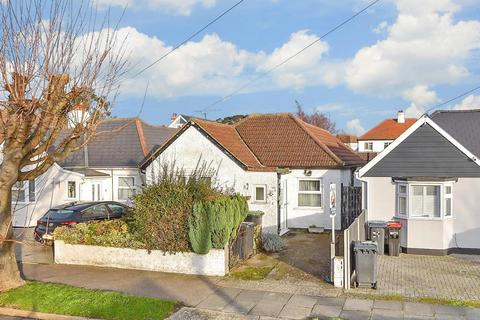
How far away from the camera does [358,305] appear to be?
10203 millimetres

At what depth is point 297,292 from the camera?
1124cm

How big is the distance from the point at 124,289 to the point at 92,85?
16.2 feet

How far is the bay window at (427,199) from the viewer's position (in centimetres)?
1580

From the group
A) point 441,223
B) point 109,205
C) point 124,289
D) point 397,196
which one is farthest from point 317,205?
point 124,289

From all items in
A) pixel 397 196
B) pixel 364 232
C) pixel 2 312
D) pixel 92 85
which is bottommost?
pixel 2 312

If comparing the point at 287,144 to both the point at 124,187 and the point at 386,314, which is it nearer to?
the point at 124,187

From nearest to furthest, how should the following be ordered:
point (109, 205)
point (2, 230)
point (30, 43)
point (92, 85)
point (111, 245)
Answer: point (30, 43), point (92, 85), point (2, 230), point (111, 245), point (109, 205)

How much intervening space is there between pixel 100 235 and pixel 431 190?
1088 cm

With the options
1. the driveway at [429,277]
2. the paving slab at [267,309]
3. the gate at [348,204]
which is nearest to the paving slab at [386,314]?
the driveway at [429,277]

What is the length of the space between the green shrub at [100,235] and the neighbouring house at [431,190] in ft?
28.8

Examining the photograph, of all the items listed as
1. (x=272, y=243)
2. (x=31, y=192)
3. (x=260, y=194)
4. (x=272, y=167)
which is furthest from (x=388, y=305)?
(x=31, y=192)

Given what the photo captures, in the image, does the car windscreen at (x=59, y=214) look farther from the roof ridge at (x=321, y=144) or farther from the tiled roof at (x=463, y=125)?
the tiled roof at (x=463, y=125)

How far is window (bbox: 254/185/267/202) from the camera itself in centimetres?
1986

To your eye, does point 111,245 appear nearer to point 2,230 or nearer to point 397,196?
point 2,230
